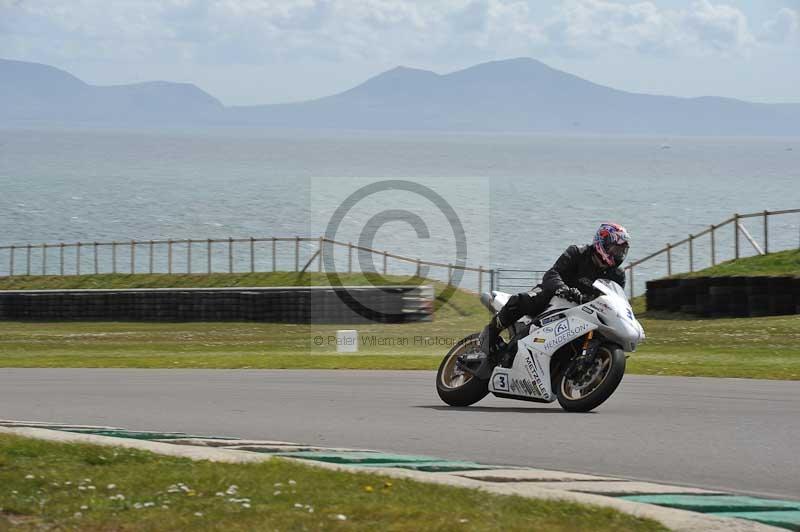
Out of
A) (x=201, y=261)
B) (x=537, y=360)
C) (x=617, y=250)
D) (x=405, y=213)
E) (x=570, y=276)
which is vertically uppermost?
(x=405, y=213)

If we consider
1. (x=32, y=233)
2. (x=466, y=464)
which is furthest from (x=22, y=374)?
(x=32, y=233)

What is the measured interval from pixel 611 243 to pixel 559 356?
1.15m

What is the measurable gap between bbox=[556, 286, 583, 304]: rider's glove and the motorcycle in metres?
0.07

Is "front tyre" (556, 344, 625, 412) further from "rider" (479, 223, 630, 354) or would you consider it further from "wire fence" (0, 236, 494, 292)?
"wire fence" (0, 236, 494, 292)

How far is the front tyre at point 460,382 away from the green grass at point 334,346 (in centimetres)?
470

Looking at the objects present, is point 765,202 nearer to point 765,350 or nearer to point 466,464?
point 765,350

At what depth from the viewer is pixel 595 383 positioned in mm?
10953

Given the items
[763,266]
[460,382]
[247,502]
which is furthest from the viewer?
[763,266]

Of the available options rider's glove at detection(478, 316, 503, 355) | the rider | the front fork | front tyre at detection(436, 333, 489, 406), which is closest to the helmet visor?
the rider

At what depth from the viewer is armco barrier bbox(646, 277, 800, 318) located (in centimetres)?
2789

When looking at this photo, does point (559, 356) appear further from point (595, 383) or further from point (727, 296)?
point (727, 296)

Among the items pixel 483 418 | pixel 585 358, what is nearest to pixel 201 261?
pixel 483 418

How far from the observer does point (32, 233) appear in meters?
106

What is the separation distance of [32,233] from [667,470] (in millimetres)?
103401
